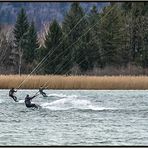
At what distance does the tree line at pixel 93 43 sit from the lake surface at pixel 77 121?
2456 cm

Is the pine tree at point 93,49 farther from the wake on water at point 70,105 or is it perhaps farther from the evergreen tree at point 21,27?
the wake on water at point 70,105

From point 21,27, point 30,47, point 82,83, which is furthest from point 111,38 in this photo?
point 82,83

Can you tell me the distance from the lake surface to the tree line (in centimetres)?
2456

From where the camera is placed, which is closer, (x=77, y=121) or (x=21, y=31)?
(x=77, y=121)

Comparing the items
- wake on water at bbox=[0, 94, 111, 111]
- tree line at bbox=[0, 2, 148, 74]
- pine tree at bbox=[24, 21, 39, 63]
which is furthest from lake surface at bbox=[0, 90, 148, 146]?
pine tree at bbox=[24, 21, 39, 63]

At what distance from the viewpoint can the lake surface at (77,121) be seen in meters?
19.4

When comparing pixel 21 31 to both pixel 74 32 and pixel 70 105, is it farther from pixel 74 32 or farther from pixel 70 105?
pixel 70 105

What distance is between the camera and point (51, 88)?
134 ft

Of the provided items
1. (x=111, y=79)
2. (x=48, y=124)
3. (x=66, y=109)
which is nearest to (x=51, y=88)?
(x=111, y=79)

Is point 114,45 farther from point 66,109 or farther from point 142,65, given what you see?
point 66,109

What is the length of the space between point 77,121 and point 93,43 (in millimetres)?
38439

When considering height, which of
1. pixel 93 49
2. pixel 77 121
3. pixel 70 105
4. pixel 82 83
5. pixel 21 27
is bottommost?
pixel 77 121

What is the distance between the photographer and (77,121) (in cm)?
2467

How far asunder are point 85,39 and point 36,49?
678 cm
